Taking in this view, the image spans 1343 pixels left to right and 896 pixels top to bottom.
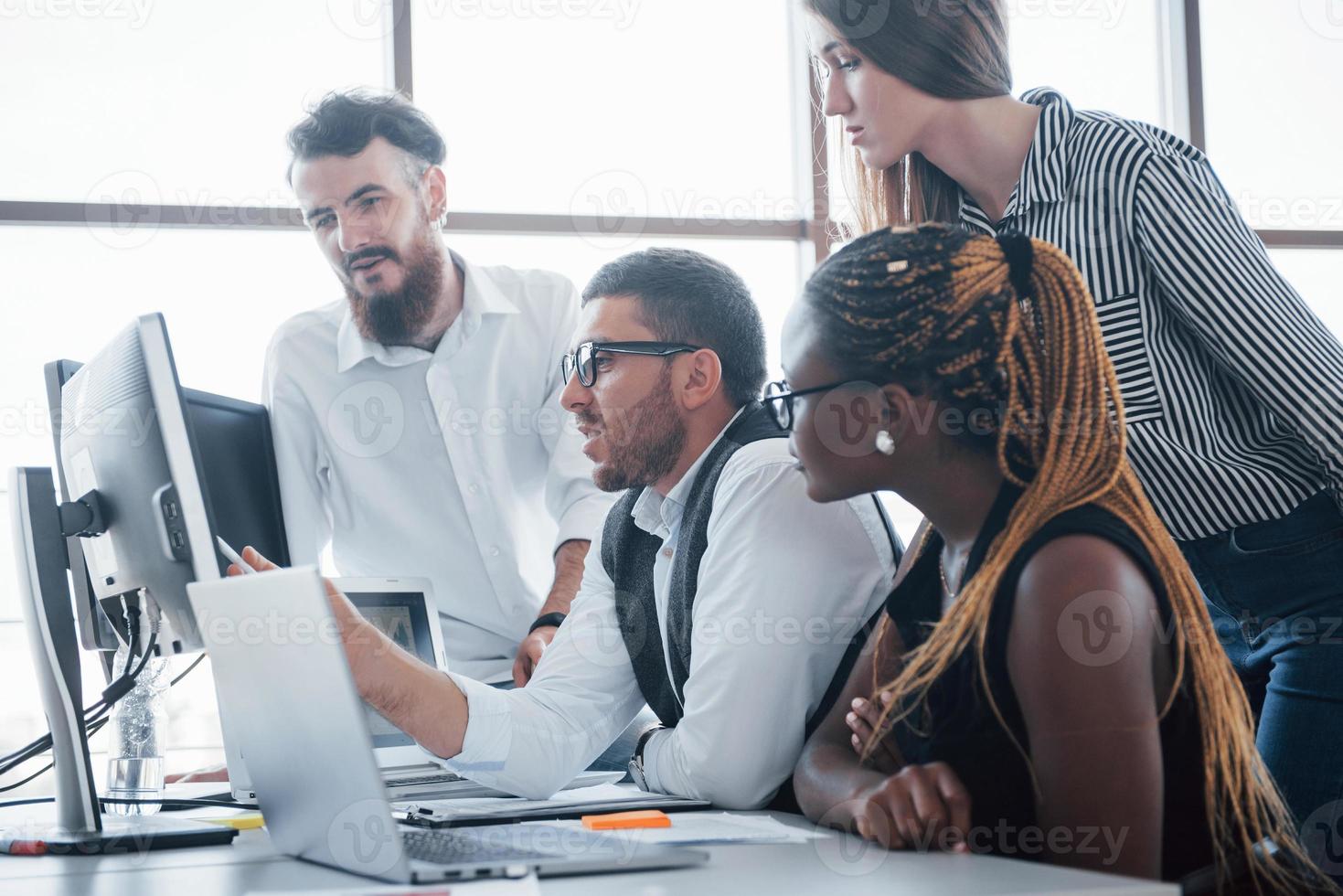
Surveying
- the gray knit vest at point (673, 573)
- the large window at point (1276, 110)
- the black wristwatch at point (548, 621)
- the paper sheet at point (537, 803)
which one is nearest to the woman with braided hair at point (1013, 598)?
the paper sheet at point (537, 803)

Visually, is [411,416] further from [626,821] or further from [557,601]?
[626,821]

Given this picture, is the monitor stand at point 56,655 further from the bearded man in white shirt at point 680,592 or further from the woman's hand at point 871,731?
the woman's hand at point 871,731

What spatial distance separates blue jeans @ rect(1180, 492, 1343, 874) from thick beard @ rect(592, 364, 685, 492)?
2.10 ft

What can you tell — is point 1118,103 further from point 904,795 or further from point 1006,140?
point 904,795

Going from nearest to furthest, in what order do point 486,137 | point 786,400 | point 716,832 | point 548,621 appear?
point 716,832 < point 786,400 < point 548,621 < point 486,137

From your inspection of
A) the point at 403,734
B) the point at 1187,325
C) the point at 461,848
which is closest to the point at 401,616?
the point at 403,734

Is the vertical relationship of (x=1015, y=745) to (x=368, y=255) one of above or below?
below

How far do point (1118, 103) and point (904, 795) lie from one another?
146 inches

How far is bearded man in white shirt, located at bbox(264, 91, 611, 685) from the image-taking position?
2.24 m

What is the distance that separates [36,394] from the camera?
132 inches

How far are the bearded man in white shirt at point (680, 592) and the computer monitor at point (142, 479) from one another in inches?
4.0

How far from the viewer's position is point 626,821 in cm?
110

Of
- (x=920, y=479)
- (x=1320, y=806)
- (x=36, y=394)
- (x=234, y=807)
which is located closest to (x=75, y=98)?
(x=36, y=394)

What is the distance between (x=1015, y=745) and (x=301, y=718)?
0.58m
